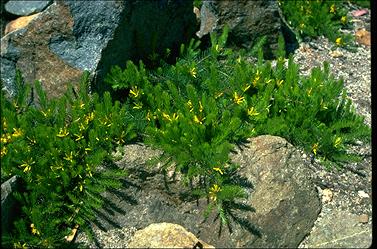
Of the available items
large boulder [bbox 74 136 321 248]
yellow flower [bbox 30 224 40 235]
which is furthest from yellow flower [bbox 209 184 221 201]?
yellow flower [bbox 30 224 40 235]

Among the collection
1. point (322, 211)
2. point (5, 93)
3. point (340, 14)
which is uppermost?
point (5, 93)

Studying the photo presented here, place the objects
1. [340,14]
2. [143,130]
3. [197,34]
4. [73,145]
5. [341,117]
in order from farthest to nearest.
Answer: [340,14] → [197,34] → [341,117] → [143,130] → [73,145]

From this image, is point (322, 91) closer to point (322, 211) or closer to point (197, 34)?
point (322, 211)

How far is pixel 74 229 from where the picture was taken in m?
5.18

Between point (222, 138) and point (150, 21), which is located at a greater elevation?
point (150, 21)

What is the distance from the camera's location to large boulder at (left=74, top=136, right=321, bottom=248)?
512 centimetres

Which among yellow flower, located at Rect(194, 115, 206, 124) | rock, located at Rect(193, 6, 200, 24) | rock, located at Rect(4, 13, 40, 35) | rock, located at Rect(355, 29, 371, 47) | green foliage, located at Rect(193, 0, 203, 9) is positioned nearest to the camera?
yellow flower, located at Rect(194, 115, 206, 124)

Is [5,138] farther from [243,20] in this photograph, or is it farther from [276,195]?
[243,20]

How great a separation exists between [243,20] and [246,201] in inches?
91.1

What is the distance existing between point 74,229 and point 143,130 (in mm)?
927

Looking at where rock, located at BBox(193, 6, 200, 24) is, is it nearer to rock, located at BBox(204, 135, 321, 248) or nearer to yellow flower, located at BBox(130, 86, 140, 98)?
yellow flower, located at BBox(130, 86, 140, 98)

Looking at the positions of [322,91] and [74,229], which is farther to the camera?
[322,91]

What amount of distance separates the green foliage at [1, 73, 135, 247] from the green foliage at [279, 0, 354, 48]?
277 centimetres

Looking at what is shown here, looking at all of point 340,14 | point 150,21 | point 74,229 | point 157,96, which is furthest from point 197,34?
point 74,229
